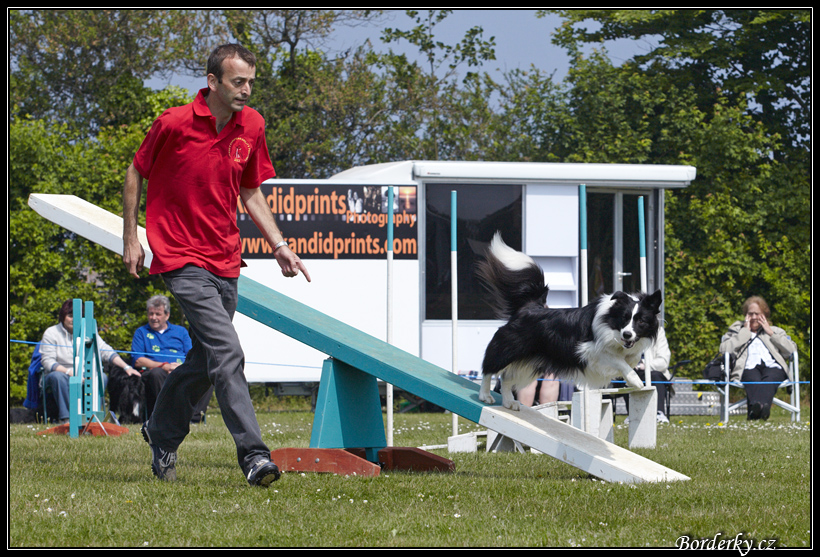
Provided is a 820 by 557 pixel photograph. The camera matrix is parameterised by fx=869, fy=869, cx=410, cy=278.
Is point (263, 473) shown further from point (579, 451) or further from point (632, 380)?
point (632, 380)

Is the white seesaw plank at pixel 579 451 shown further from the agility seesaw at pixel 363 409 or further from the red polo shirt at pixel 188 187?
the red polo shirt at pixel 188 187

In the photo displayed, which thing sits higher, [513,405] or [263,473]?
[513,405]

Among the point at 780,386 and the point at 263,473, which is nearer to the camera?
the point at 263,473

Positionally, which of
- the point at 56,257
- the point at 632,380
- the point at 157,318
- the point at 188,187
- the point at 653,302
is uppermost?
the point at 188,187

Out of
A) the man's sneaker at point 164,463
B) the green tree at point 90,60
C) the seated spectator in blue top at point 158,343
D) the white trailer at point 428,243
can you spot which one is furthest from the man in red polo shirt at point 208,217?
the green tree at point 90,60

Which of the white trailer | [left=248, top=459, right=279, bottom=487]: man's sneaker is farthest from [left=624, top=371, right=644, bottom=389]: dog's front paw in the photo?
the white trailer

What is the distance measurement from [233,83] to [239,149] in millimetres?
312

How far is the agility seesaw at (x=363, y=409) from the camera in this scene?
429 cm

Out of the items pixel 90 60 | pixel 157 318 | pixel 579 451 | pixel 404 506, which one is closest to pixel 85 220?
pixel 404 506

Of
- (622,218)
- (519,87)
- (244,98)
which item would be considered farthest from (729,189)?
(244,98)

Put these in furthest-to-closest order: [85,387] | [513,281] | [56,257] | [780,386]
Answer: [56,257]
[780,386]
[85,387]
[513,281]

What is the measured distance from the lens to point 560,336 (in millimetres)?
4750

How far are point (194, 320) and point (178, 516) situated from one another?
2.88ft

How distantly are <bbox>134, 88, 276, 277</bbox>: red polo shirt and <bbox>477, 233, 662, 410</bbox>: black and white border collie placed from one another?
1.76m
